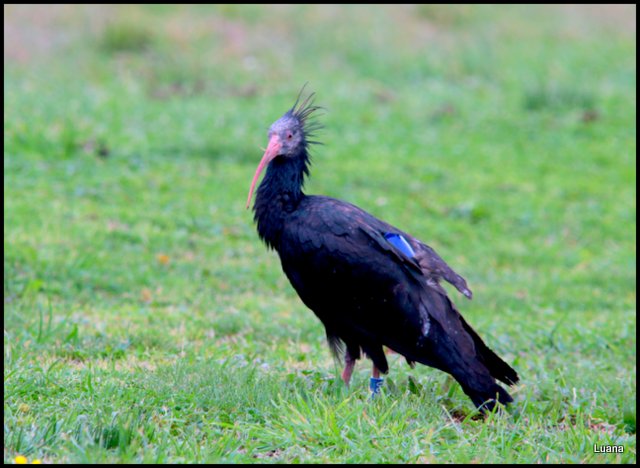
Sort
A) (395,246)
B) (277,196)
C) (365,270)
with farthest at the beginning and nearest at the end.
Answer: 1. (277,196)
2. (395,246)
3. (365,270)

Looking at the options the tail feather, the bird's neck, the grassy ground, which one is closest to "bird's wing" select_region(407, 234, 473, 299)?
the tail feather

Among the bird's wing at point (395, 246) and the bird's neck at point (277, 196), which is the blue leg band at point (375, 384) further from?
the bird's neck at point (277, 196)

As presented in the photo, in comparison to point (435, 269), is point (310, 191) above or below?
below

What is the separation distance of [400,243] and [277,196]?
841 mm

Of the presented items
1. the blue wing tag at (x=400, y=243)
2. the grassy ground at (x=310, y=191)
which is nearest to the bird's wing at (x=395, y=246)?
the blue wing tag at (x=400, y=243)

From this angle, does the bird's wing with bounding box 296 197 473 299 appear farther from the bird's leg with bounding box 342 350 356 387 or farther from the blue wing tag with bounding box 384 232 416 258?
the bird's leg with bounding box 342 350 356 387

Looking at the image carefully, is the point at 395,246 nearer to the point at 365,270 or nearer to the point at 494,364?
the point at 365,270

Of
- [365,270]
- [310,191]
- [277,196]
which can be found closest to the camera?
[365,270]

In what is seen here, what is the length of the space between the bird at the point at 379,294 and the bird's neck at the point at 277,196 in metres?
0.04

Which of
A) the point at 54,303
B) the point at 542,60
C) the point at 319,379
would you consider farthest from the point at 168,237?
the point at 542,60

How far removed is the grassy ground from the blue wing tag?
0.76 m

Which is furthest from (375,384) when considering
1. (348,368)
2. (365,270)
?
(365,270)

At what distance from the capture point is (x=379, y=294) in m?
5.54

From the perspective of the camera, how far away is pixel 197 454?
14.2 feet
